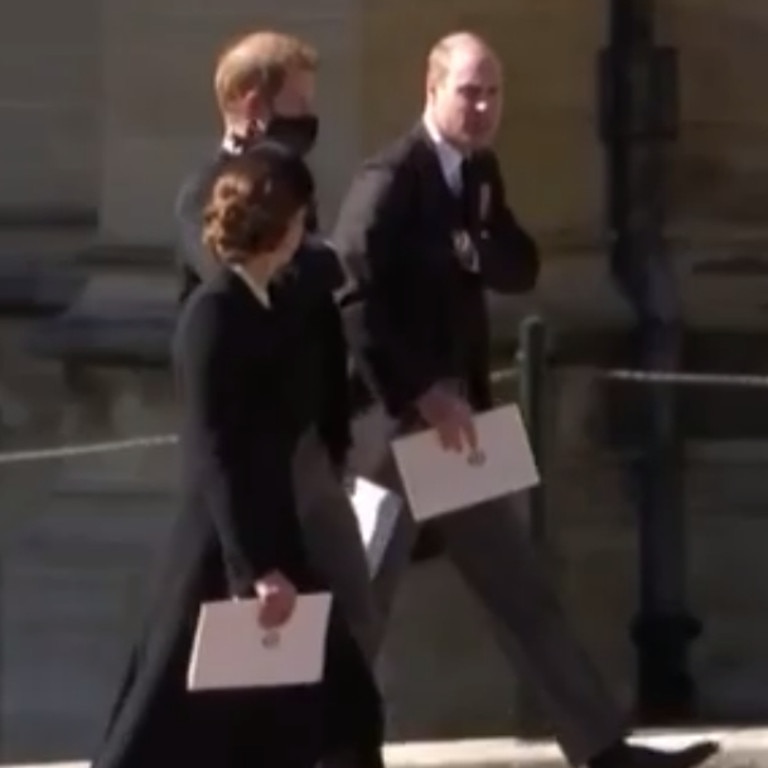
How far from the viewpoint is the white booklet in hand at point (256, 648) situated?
815 centimetres

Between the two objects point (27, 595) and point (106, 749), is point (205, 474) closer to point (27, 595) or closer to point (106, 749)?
point (106, 749)

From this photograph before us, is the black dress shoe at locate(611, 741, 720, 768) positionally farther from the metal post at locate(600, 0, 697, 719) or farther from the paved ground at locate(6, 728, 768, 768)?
the metal post at locate(600, 0, 697, 719)

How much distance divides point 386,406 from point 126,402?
134 inches

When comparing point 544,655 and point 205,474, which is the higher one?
point 205,474

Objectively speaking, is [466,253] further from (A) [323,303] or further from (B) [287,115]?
(A) [323,303]

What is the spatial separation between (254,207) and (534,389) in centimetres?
205

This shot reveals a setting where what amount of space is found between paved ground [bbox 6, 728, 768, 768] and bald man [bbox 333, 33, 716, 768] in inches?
16.1

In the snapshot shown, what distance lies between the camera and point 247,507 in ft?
26.5

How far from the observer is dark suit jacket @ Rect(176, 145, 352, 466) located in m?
8.26

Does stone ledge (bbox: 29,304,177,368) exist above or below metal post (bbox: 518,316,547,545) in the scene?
below

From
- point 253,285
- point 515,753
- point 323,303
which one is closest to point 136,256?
point 515,753

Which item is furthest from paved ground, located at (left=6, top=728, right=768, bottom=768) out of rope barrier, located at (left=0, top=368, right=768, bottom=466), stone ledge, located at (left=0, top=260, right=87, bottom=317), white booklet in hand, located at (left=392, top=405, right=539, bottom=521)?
stone ledge, located at (left=0, top=260, right=87, bottom=317)

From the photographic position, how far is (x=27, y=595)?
1246cm

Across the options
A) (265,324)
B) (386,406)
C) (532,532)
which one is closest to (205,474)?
(265,324)
